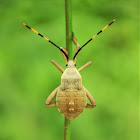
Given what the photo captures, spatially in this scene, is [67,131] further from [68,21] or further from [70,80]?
[68,21]

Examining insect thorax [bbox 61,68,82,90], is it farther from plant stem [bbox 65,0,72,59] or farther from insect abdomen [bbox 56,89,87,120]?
plant stem [bbox 65,0,72,59]

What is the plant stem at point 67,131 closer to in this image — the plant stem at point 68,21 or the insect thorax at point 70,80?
the insect thorax at point 70,80

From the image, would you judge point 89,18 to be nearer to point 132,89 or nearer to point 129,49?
point 129,49

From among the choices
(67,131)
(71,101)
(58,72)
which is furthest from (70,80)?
(58,72)

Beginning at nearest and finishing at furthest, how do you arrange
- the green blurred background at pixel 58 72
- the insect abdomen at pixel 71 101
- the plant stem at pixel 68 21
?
the plant stem at pixel 68 21 < the insect abdomen at pixel 71 101 < the green blurred background at pixel 58 72

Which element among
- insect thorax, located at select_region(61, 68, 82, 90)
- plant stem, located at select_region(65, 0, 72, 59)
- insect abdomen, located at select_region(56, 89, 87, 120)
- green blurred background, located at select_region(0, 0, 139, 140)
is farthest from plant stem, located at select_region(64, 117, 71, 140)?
green blurred background, located at select_region(0, 0, 139, 140)

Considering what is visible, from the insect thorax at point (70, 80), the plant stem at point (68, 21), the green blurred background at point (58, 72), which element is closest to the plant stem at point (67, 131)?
the insect thorax at point (70, 80)
